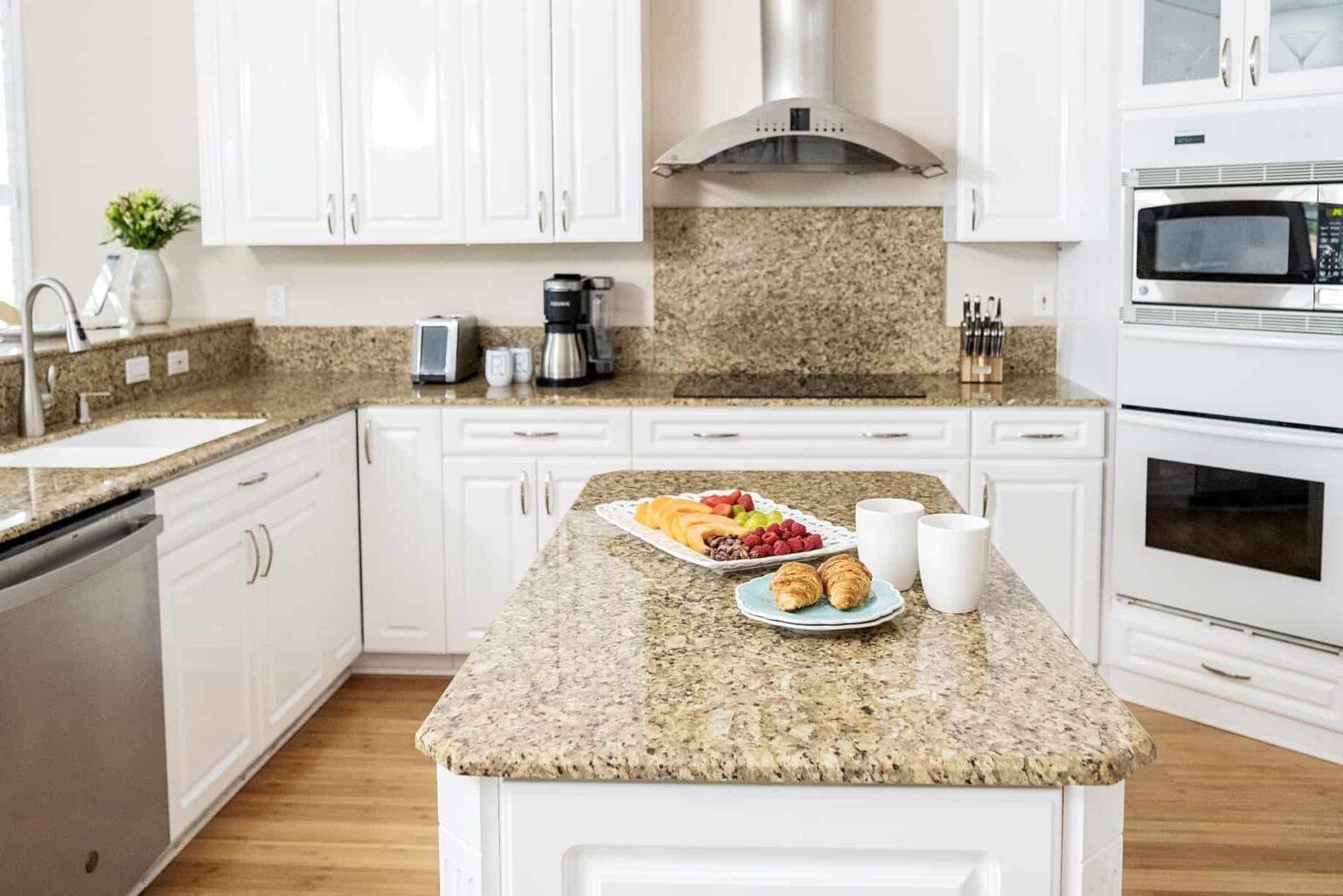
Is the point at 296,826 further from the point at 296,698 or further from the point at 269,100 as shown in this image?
the point at 269,100

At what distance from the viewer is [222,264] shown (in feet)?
15.3

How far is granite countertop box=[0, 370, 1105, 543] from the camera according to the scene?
3125mm

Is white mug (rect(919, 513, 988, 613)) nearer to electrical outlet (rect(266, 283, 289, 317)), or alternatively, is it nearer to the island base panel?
the island base panel

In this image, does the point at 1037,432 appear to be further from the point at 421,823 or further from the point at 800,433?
the point at 421,823

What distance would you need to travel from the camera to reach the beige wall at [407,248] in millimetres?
4414

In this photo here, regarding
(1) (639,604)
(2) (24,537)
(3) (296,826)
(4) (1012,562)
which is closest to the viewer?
(1) (639,604)

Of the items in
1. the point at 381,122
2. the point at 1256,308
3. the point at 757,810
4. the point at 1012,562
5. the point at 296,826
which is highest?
the point at 381,122

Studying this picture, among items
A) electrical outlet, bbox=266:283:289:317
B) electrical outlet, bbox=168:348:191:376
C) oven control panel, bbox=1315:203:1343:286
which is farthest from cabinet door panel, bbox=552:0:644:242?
oven control panel, bbox=1315:203:1343:286

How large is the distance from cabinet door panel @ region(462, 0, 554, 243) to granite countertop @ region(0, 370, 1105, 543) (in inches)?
21.1

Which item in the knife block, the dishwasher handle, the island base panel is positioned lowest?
the island base panel

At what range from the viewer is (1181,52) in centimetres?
361

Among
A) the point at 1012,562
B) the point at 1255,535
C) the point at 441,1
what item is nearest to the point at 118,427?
the point at 441,1

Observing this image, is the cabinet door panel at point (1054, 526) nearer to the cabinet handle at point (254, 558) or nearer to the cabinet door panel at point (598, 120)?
the cabinet door panel at point (598, 120)

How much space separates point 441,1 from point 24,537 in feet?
8.01
